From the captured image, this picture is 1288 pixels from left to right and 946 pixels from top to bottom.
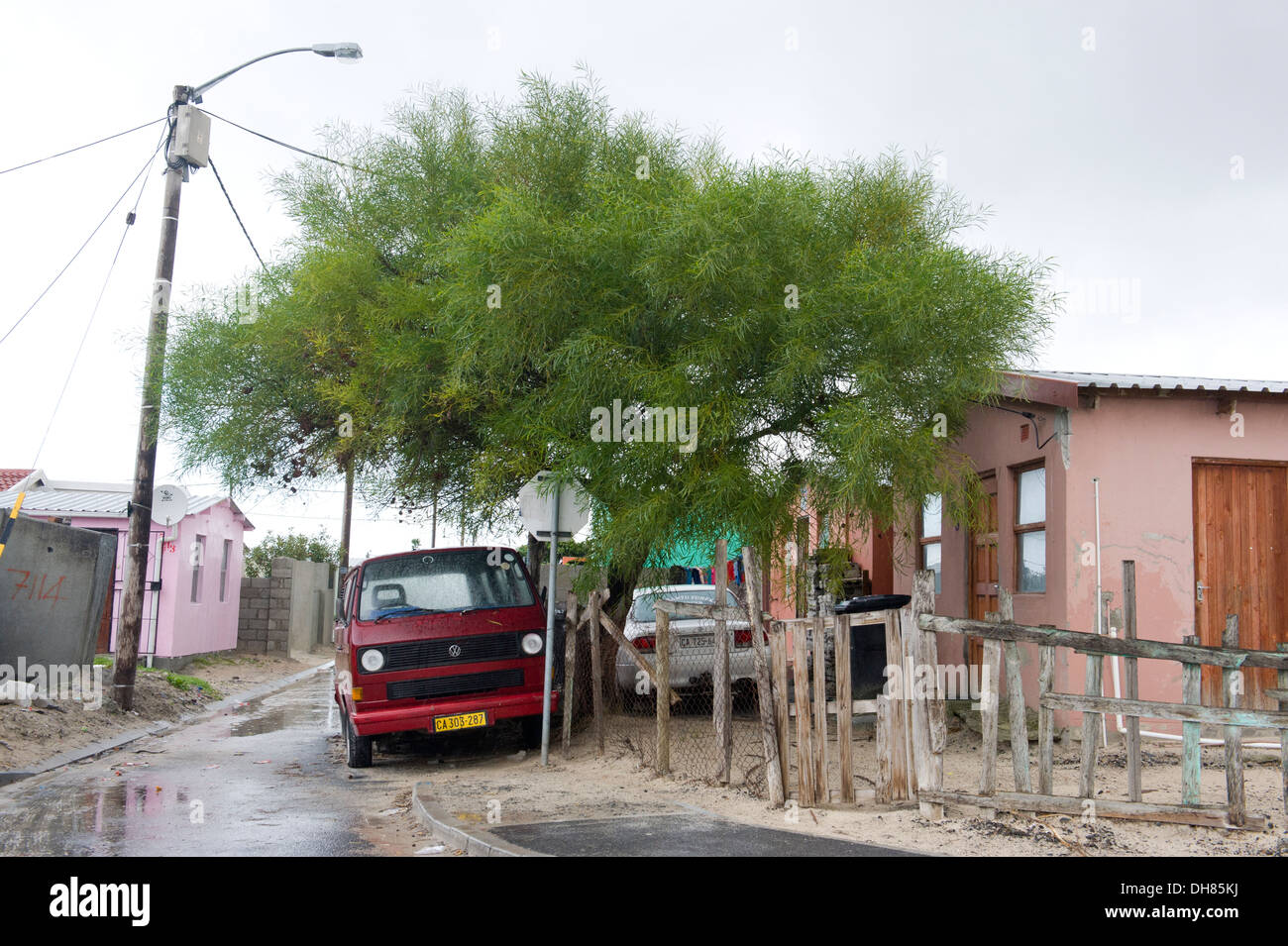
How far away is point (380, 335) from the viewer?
10.9 m

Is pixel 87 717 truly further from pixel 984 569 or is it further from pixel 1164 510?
pixel 1164 510

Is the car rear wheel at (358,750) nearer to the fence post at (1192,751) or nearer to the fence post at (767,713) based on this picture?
the fence post at (767,713)

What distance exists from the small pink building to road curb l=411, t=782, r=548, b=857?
5801 mm

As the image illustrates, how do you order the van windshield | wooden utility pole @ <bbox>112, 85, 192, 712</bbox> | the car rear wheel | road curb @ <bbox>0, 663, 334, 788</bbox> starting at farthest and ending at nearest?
wooden utility pole @ <bbox>112, 85, 192, 712</bbox>, the van windshield, the car rear wheel, road curb @ <bbox>0, 663, 334, 788</bbox>

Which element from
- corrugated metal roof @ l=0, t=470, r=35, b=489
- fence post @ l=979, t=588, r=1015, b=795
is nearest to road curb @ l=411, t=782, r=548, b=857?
fence post @ l=979, t=588, r=1015, b=795

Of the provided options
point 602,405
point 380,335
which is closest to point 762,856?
point 602,405

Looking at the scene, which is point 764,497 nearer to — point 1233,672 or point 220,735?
point 1233,672

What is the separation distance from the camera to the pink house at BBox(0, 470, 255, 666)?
69.6ft

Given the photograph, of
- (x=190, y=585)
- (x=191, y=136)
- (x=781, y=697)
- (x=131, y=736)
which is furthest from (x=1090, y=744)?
(x=190, y=585)

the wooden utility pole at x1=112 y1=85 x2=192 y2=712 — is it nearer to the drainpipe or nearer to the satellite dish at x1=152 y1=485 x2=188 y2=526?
the satellite dish at x1=152 y1=485 x2=188 y2=526

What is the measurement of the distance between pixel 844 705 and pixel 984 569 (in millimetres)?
5583

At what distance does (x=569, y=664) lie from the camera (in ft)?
35.3

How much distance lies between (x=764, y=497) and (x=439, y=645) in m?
3.56

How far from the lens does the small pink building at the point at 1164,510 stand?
33.1 ft
